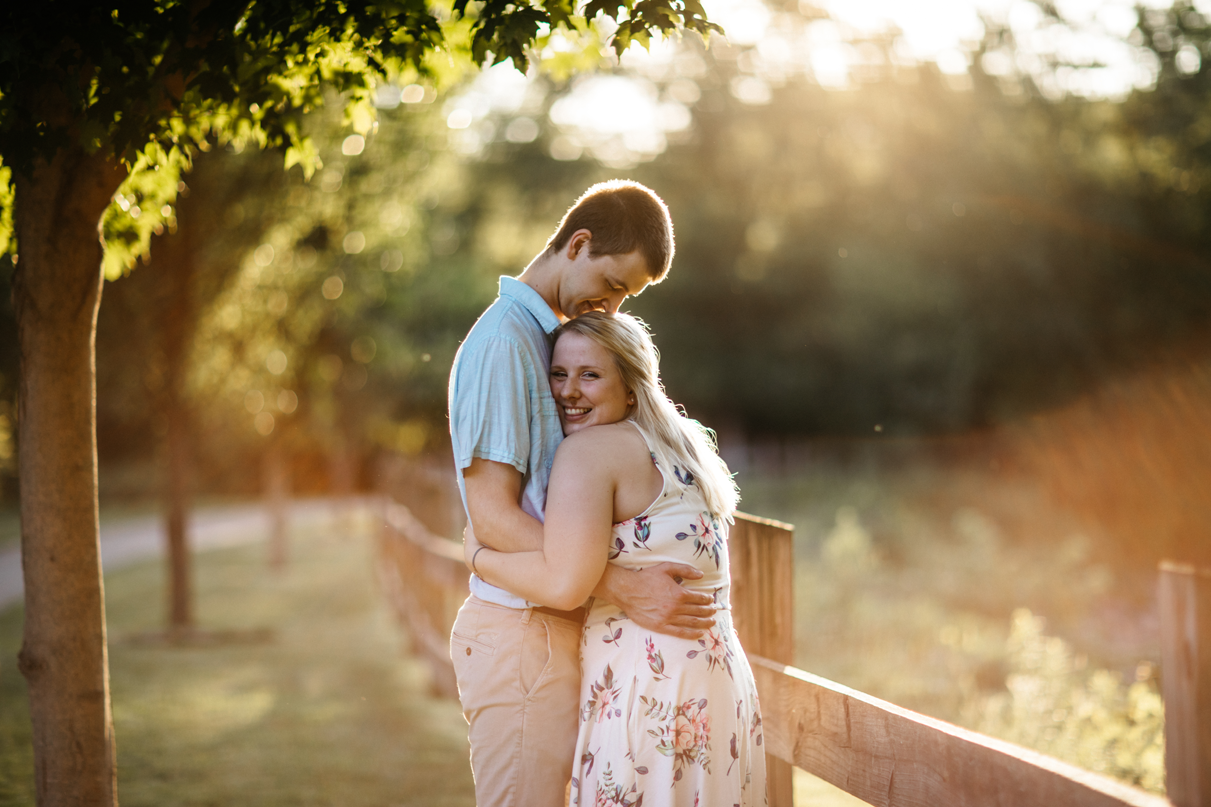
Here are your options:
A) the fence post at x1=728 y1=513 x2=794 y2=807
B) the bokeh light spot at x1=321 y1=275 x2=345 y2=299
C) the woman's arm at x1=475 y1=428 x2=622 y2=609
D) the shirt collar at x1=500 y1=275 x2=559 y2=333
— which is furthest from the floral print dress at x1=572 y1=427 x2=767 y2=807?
the bokeh light spot at x1=321 y1=275 x2=345 y2=299

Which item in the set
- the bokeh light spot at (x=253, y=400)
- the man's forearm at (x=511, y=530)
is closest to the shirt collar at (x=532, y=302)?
the man's forearm at (x=511, y=530)

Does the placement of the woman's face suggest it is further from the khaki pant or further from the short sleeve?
the khaki pant

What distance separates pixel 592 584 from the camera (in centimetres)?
236

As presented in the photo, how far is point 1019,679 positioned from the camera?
6.17 metres

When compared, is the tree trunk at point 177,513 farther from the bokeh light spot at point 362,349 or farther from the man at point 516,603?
the man at point 516,603

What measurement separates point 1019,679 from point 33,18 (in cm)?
595

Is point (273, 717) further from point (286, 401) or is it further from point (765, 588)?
point (286, 401)

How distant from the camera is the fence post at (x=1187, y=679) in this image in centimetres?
229

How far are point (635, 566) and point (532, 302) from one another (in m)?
0.73

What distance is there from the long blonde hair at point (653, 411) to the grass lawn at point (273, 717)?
121 inches

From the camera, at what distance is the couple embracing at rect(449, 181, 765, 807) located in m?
2.39

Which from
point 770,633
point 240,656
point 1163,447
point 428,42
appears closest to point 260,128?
point 428,42

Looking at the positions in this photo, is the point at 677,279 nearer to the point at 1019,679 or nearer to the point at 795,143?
the point at 795,143

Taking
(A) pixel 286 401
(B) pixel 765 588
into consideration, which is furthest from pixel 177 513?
(B) pixel 765 588
